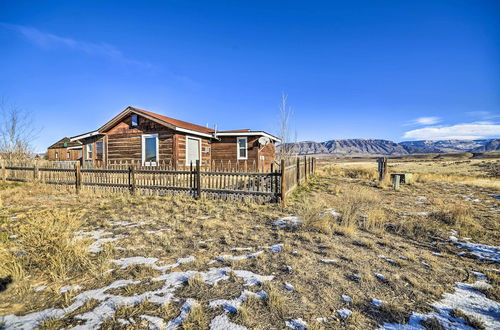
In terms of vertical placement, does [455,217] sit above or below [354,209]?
below

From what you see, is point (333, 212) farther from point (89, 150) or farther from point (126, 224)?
point (89, 150)

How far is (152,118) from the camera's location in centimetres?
1321

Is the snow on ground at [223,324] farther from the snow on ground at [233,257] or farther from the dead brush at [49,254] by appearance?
the dead brush at [49,254]

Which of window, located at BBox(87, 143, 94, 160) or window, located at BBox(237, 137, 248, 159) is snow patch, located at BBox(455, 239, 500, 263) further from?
window, located at BBox(87, 143, 94, 160)

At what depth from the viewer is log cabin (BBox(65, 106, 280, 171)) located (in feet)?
43.5

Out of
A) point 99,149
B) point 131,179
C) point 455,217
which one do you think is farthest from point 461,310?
point 99,149

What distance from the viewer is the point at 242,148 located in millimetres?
16469

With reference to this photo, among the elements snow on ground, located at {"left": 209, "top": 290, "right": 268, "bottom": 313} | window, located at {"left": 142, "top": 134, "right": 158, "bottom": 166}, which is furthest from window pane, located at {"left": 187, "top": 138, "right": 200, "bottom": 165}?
snow on ground, located at {"left": 209, "top": 290, "right": 268, "bottom": 313}

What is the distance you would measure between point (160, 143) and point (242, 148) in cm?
561

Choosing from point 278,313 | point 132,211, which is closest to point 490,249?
point 278,313

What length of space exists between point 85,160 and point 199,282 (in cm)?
1737

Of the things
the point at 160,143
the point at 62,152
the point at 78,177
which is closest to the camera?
the point at 78,177

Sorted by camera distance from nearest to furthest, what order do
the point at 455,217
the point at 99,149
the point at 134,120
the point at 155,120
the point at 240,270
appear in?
the point at 240,270 → the point at 455,217 → the point at 155,120 → the point at 134,120 → the point at 99,149

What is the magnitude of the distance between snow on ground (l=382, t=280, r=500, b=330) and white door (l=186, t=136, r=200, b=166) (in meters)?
12.8
